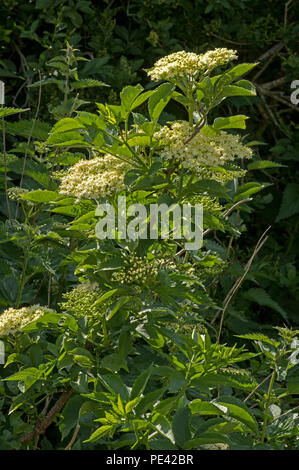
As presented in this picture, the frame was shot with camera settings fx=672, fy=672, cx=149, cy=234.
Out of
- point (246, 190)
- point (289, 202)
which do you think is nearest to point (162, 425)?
point (246, 190)

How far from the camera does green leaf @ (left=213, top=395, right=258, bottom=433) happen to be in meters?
1.37

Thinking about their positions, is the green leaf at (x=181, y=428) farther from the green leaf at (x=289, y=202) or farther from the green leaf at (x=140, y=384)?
the green leaf at (x=289, y=202)

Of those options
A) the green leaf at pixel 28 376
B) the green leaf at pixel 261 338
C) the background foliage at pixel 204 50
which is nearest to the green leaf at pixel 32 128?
the background foliage at pixel 204 50

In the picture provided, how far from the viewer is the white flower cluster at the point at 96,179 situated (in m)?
1.33

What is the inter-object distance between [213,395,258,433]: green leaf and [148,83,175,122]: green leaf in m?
0.60

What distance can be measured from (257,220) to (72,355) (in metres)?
2.17

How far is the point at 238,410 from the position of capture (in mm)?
1367

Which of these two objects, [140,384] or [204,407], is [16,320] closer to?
[140,384]

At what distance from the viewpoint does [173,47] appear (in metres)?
3.11

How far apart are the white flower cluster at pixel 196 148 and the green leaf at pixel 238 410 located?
477 mm

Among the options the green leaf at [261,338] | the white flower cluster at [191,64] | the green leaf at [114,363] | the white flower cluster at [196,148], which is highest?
the white flower cluster at [191,64]

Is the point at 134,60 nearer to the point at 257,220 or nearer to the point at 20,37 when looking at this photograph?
the point at 20,37

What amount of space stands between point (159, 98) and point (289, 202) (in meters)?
1.96

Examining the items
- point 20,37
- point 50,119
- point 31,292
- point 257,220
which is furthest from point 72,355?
point 257,220
